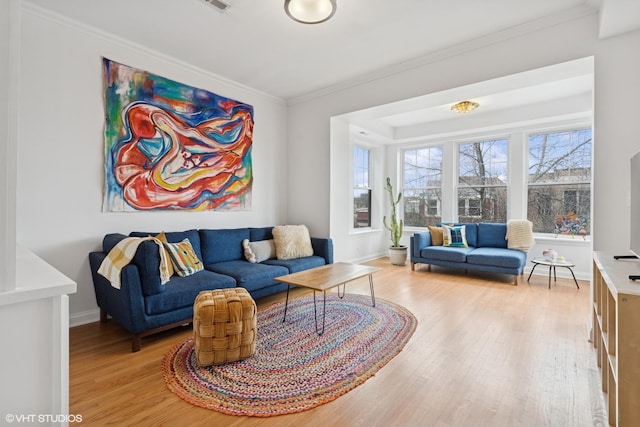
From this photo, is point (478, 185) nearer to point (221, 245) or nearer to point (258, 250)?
point (258, 250)

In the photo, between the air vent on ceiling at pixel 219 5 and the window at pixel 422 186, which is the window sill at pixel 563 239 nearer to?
the window at pixel 422 186

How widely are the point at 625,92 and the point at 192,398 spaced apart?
382 cm

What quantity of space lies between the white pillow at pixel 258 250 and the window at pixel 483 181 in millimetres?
3787

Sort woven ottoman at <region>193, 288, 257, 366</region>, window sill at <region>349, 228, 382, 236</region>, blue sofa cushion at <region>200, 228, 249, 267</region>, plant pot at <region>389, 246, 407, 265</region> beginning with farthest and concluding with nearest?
window sill at <region>349, 228, 382, 236</region> < plant pot at <region>389, 246, 407, 265</region> < blue sofa cushion at <region>200, 228, 249, 267</region> < woven ottoman at <region>193, 288, 257, 366</region>

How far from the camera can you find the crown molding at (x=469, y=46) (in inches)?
105

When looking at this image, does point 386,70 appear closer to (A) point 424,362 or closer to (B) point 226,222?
(B) point 226,222

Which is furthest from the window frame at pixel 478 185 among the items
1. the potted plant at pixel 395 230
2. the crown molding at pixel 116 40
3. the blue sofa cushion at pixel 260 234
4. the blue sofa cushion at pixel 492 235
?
the crown molding at pixel 116 40

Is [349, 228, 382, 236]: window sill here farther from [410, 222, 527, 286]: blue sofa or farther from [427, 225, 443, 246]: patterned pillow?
[427, 225, 443, 246]: patterned pillow

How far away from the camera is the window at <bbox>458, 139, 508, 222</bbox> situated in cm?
533

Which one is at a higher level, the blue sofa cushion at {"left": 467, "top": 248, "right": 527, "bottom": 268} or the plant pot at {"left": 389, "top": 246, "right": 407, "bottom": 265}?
the blue sofa cushion at {"left": 467, "top": 248, "right": 527, "bottom": 268}

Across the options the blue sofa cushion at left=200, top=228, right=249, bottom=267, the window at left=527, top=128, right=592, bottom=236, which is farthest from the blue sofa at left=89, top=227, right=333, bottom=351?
the window at left=527, top=128, right=592, bottom=236

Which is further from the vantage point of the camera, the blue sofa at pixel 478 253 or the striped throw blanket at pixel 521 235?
the striped throw blanket at pixel 521 235

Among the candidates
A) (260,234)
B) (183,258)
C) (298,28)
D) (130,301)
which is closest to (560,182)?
(298,28)

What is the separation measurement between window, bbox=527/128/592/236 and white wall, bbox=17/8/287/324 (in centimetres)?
559
